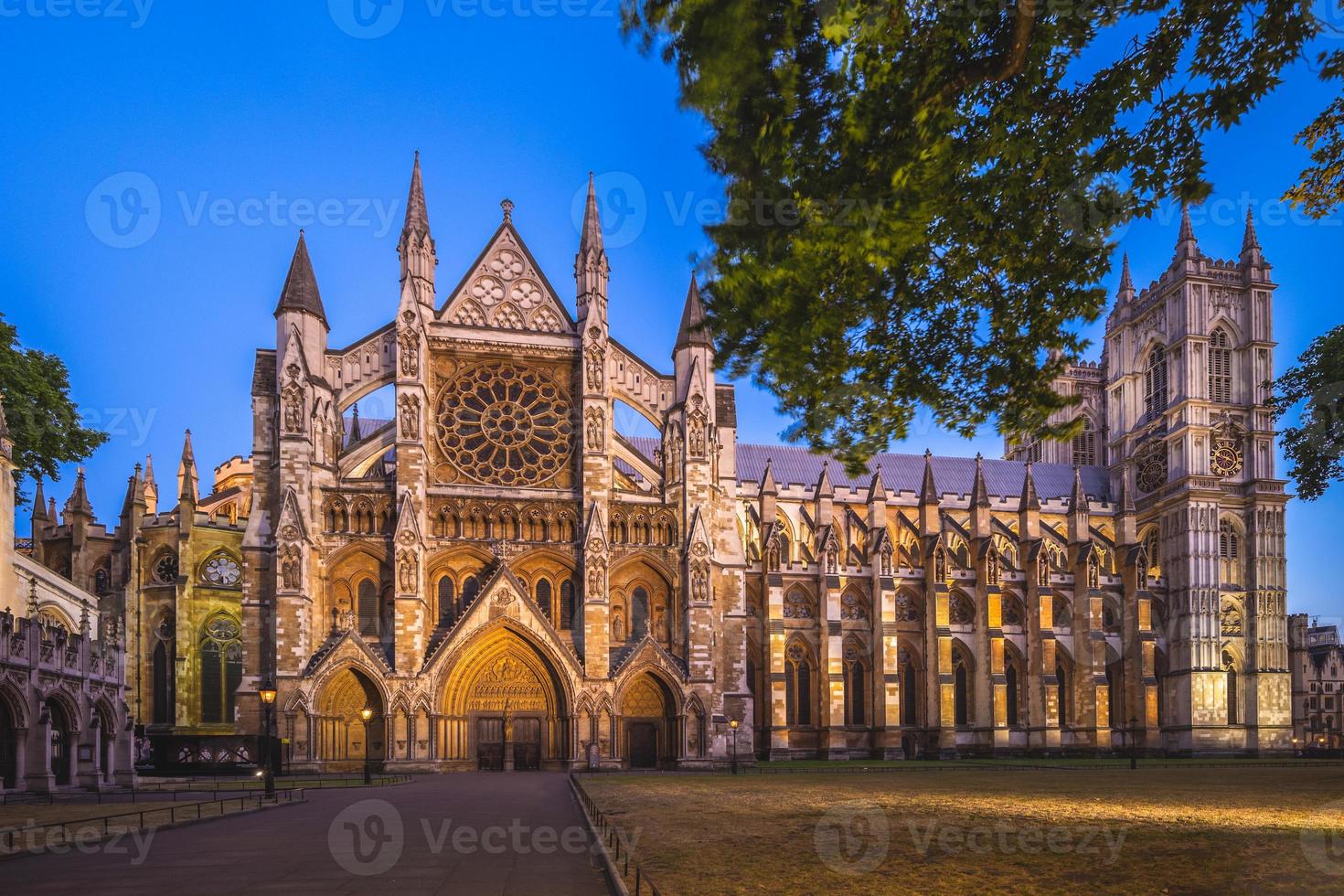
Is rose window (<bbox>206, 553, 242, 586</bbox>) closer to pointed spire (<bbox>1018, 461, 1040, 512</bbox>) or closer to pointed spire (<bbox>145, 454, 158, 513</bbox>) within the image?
pointed spire (<bbox>145, 454, 158, 513</bbox>)

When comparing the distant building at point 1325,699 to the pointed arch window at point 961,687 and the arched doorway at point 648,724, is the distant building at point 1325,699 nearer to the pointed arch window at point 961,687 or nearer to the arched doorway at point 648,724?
the pointed arch window at point 961,687

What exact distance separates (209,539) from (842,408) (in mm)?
44172

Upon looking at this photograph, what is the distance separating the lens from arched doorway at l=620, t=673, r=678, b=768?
42.2 metres

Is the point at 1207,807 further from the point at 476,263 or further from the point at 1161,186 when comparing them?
the point at 476,263

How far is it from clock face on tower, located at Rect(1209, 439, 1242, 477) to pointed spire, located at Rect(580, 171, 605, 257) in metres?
41.4

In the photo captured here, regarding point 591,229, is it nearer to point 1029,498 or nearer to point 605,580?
point 605,580

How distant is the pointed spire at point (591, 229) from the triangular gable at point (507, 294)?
2.24 meters

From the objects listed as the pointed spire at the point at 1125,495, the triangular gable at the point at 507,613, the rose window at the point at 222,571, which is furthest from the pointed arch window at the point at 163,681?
the pointed spire at the point at 1125,495

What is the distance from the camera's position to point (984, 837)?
16438mm

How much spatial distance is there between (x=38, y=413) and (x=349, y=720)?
16.3 m

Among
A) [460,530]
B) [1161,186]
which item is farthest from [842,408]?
[460,530]

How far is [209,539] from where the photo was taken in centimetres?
4916

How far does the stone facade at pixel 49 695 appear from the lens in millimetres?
26578

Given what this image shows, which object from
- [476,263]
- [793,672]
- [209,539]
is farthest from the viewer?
[793,672]
